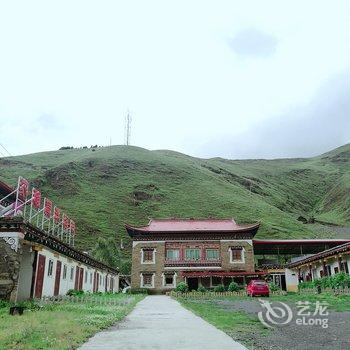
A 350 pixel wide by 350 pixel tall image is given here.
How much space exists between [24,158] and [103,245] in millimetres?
75886

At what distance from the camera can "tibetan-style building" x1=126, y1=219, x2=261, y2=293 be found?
155ft

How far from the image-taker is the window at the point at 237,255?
47594mm

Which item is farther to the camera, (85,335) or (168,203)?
(168,203)

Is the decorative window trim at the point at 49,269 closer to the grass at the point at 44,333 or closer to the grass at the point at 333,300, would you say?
the grass at the point at 44,333

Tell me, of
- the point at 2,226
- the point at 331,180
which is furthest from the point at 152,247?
the point at 331,180

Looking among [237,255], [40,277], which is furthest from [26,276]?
[237,255]

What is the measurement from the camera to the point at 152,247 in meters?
48.7

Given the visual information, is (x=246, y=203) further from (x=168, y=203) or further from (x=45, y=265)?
(x=45, y=265)

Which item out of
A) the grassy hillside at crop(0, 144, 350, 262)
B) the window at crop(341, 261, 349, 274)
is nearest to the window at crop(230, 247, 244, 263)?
the window at crop(341, 261, 349, 274)

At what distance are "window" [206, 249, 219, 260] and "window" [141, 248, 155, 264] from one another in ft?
22.1

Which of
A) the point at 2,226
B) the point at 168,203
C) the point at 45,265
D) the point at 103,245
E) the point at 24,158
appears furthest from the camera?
the point at 24,158

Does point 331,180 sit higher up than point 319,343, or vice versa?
point 331,180

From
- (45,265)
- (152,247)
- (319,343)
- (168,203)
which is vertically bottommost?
(319,343)

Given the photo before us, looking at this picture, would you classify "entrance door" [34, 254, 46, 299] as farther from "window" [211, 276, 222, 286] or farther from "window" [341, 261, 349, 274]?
"window" [211, 276, 222, 286]
